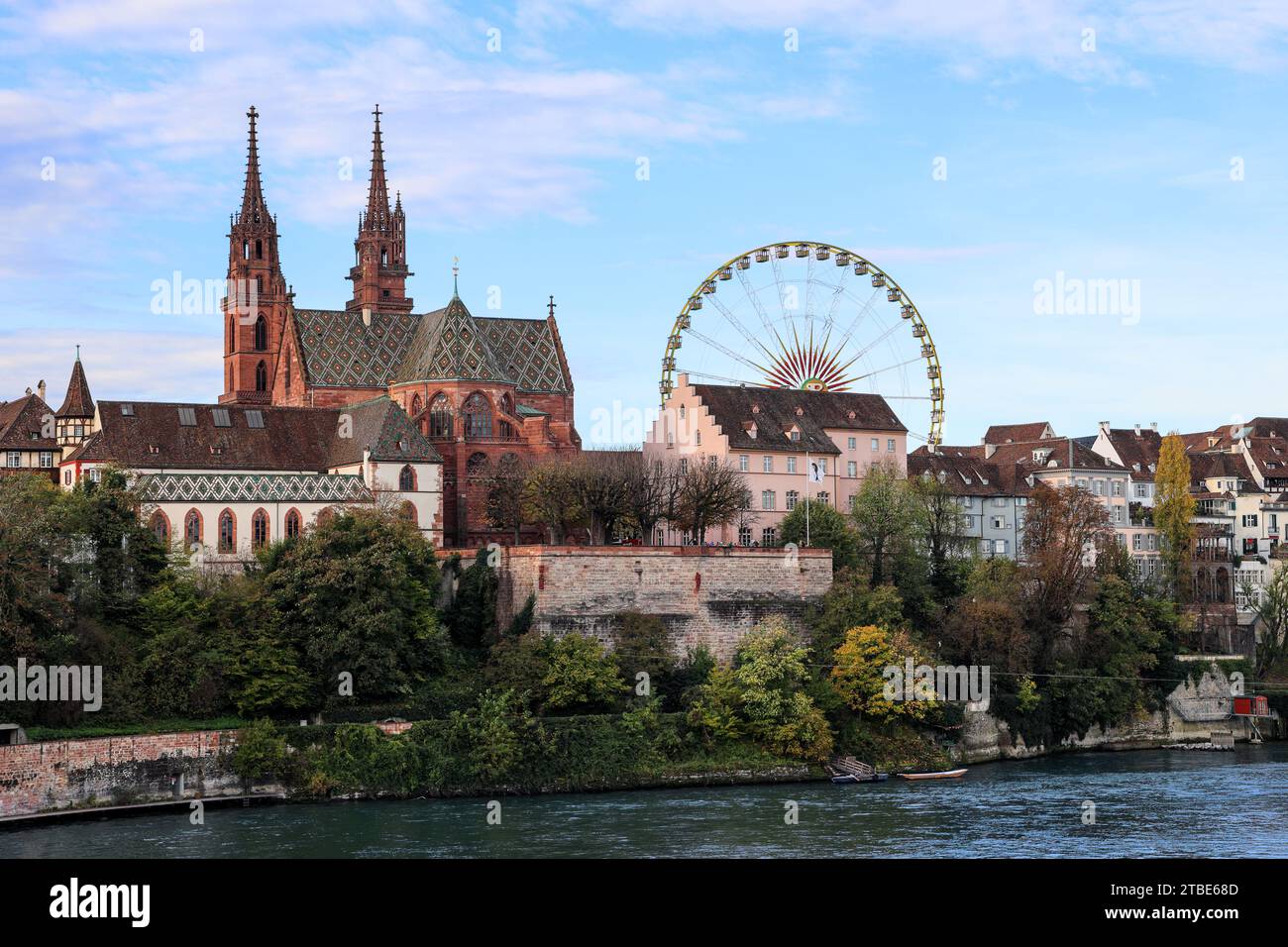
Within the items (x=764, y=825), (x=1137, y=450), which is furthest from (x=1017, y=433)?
(x=764, y=825)

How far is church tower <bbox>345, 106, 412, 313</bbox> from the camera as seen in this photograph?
105000 mm

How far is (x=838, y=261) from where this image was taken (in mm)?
92312

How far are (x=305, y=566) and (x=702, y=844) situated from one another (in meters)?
22.1

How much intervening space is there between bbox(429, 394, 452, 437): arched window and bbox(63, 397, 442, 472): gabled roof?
4748 mm

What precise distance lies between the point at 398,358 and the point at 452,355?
233 inches

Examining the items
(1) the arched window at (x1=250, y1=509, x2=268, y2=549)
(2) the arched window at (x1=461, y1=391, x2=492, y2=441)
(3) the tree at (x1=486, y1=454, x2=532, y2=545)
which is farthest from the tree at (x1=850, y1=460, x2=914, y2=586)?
(1) the arched window at (x1=250, y1=509, x2=268, y2=549)

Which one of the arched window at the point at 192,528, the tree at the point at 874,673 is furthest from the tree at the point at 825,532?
the arched window at the point at 192,528

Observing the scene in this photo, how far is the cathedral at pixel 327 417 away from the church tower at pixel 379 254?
0.12m

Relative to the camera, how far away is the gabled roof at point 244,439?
78688 millimetres

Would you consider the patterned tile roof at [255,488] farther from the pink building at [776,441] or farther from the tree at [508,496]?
the pink building at [776,441]

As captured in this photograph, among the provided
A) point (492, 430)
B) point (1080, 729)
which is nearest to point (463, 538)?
point (492, 430)

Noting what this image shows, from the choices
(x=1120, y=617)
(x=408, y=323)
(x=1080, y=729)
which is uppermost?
(x=408, y=323)

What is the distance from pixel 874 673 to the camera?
66.2 metres
